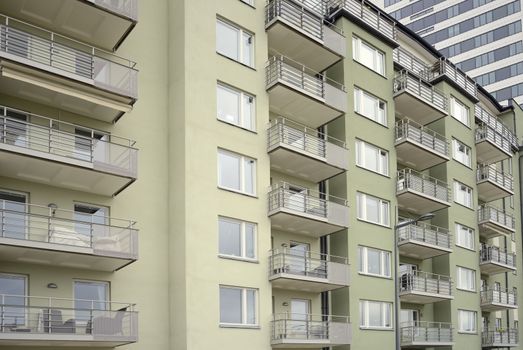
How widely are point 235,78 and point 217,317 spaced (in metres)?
8.73

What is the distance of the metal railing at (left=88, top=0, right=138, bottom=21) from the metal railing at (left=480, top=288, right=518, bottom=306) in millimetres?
26961

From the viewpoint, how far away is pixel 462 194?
131 feet

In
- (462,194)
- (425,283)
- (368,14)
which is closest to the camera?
(368,14)

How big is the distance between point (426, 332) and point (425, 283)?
2.33 m

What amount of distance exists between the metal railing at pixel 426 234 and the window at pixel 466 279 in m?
2.62

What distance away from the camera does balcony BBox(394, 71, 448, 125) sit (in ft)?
111

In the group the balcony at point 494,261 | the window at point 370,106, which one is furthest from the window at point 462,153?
the window at point 370,106

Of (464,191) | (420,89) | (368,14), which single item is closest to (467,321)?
(464,191)

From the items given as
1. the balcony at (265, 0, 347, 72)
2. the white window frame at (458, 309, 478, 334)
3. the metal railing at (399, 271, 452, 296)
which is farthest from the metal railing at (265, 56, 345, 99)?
the white window frame at (458, 309, 478, 334)

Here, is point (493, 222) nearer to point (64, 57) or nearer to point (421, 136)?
point (421, 136)

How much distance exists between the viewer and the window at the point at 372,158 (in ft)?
103

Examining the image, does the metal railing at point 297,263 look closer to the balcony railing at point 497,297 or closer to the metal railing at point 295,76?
the metal railing at point 295,76

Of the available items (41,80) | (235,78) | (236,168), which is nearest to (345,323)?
(236,168)

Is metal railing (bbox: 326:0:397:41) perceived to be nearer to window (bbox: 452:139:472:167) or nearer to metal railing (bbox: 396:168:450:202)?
metal railing (bbox: 396:168:450:202)
